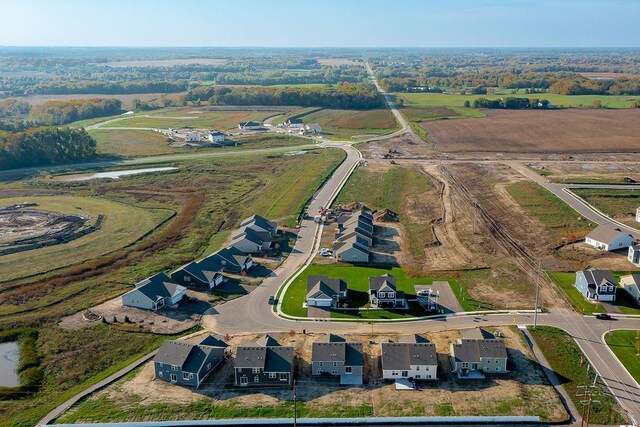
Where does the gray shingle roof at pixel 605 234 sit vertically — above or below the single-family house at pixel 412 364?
above

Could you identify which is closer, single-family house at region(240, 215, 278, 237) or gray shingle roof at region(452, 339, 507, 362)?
gray shingle roof at region(452, 339, 507, 362)

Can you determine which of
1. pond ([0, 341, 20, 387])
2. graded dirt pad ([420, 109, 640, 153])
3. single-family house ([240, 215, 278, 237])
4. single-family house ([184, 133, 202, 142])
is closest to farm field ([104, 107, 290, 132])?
single-family house ([184, 133, 202, 142])

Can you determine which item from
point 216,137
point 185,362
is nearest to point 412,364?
point 185,362

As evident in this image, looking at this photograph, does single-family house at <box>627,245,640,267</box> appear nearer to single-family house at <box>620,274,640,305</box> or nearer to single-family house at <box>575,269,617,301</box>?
single-family house at <box>620,274,640,305</box>

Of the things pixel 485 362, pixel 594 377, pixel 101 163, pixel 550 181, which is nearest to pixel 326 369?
pixel 485 362

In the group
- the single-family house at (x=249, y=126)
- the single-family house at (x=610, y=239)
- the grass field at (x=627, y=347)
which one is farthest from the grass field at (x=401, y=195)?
the single-family house at (x=249, y=126)

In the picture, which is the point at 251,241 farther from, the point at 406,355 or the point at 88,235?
the point at 406,355

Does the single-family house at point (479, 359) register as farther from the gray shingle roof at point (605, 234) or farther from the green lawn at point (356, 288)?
the gray shingle roof at point (605, 234)
